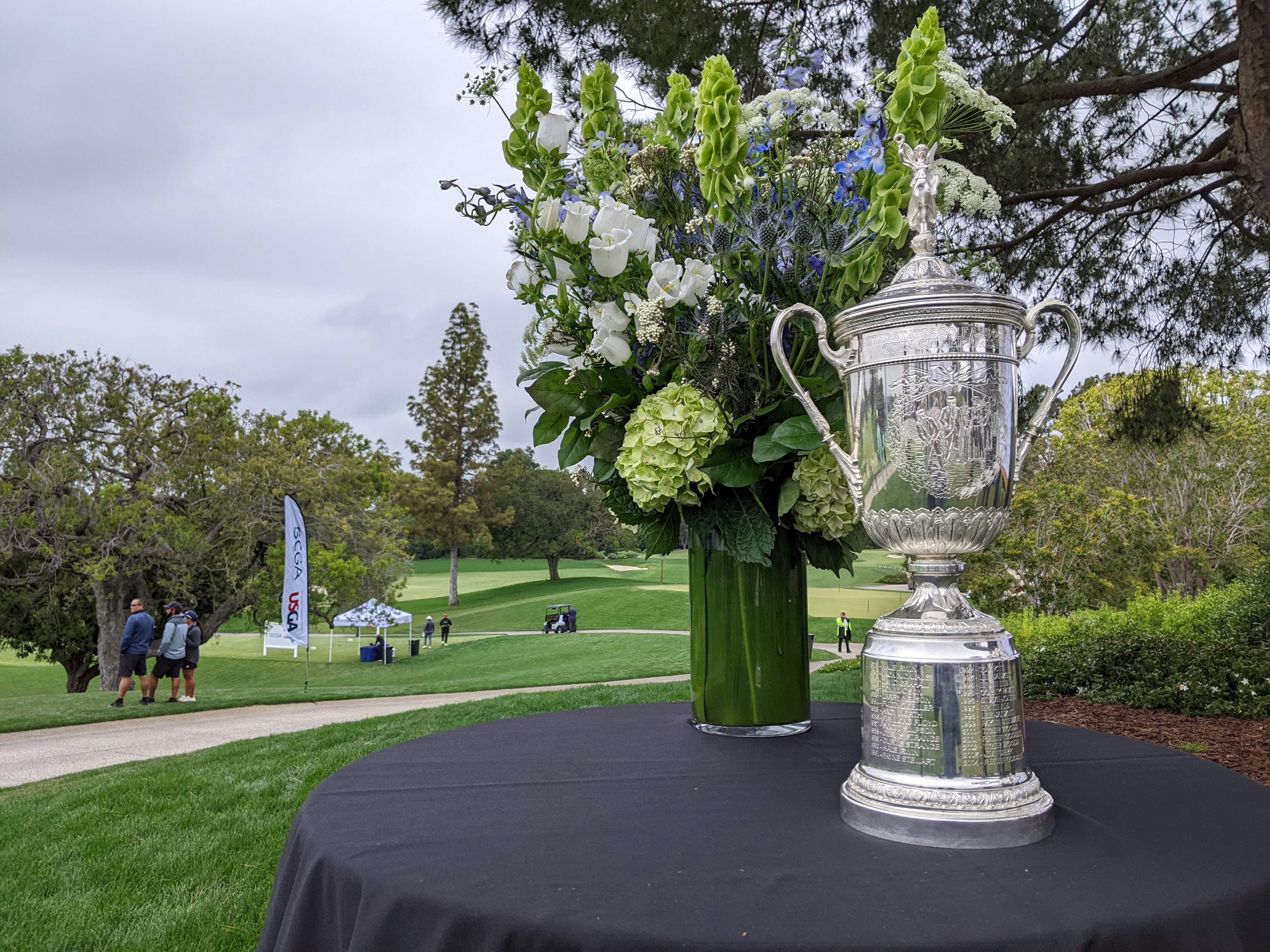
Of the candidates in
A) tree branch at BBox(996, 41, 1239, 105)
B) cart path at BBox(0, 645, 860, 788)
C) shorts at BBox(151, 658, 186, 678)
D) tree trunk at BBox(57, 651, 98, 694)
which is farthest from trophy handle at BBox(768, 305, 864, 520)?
tree trunk at BBox(57, 651, 98, 694)

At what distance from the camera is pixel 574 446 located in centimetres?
147

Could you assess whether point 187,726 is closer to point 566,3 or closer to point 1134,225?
point 566,3

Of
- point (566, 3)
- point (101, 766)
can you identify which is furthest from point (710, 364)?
point (101, 766)

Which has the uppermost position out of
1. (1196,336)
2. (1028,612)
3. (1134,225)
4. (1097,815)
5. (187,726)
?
(1134,225)

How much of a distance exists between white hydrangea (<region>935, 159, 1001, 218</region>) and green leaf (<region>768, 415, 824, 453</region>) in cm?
56

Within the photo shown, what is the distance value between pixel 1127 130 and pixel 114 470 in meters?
17.3

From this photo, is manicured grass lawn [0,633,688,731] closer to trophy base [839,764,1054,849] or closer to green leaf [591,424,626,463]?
green leaf [591,424,626,463]

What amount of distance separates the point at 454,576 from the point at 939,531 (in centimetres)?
3486

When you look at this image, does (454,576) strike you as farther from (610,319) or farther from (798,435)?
(798,435)

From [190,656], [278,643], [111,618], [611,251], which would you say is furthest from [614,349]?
[278,643]

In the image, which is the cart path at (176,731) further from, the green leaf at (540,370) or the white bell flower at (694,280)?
the white bell flower at (694,280)

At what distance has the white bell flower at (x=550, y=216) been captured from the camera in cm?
131

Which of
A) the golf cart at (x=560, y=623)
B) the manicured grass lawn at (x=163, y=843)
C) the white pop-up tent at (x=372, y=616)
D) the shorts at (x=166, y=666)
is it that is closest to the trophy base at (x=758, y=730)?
the manicured grass lawn at (x=163, y=843)

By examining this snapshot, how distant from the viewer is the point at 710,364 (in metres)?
1.30
